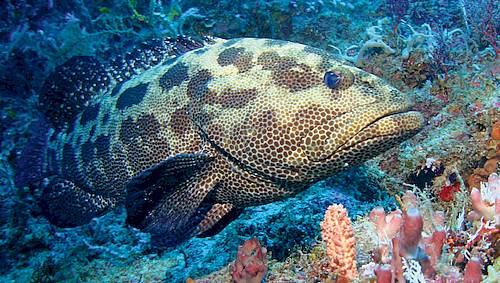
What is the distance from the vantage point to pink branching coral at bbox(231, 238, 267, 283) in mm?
2881

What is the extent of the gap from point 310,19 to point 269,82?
229 inches

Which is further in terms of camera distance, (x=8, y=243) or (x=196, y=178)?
(x=8, y=243)

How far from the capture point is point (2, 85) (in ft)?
18.7

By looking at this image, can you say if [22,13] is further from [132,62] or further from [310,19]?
[310,19]

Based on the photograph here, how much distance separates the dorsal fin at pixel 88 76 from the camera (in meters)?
4.10

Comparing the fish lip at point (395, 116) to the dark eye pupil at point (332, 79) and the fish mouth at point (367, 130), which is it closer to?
the fish mouth at point (367, 130)

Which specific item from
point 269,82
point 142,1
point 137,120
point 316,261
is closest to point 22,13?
point 142,1

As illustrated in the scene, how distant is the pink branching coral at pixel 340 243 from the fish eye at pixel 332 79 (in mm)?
940

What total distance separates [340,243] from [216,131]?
130cm

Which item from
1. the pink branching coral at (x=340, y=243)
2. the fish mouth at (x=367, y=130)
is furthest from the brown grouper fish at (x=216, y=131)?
the pink branching coral at (x=340, y=243)

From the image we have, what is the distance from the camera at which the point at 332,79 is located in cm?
283

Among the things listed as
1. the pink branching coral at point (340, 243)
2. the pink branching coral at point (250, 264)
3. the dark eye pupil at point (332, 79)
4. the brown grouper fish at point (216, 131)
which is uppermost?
the dark eye pupil at point (332, 79)

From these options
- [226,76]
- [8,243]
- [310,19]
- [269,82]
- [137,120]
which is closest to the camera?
[269,82]

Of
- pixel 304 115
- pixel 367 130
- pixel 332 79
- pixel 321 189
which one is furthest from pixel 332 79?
pixel 321 189
